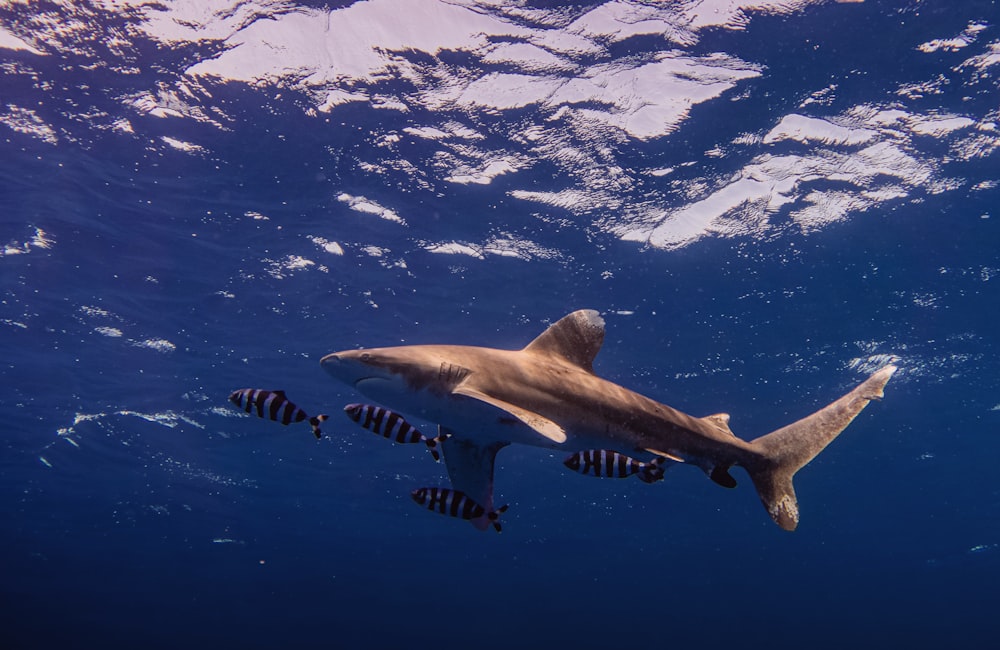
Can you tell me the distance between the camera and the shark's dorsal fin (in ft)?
22.3

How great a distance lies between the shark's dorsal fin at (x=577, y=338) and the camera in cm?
680

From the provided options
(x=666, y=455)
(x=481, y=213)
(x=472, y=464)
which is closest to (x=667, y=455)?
(x=666, y=455)

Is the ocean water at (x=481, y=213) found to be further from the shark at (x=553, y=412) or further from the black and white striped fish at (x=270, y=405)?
the black and white striped fish at (x=270, y=405)

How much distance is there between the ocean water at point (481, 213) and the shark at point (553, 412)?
Result: 6246 millimetres

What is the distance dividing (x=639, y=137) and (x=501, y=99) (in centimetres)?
298

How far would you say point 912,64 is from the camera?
10086mm

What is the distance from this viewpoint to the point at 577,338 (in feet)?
22.5

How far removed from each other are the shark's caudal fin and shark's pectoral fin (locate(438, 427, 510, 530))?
3.02 metres

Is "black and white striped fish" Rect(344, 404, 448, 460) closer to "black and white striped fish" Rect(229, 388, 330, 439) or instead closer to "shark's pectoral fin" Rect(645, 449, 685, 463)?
"black and white striped fish" Rect(229, 388, 330, 439)

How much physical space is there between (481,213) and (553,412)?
8.91 metres

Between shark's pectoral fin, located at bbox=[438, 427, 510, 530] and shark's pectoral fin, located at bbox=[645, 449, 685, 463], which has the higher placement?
shark's pectoral fin, located at bbox=[645, 449, 685, 463]

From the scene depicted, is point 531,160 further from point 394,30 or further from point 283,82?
point 283,82

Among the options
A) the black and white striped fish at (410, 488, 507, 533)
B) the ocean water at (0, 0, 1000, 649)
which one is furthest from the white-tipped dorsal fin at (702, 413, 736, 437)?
the ocean water at (0, 0, 1000, 649)

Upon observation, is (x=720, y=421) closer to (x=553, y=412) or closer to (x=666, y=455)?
(x=666, y=455)
